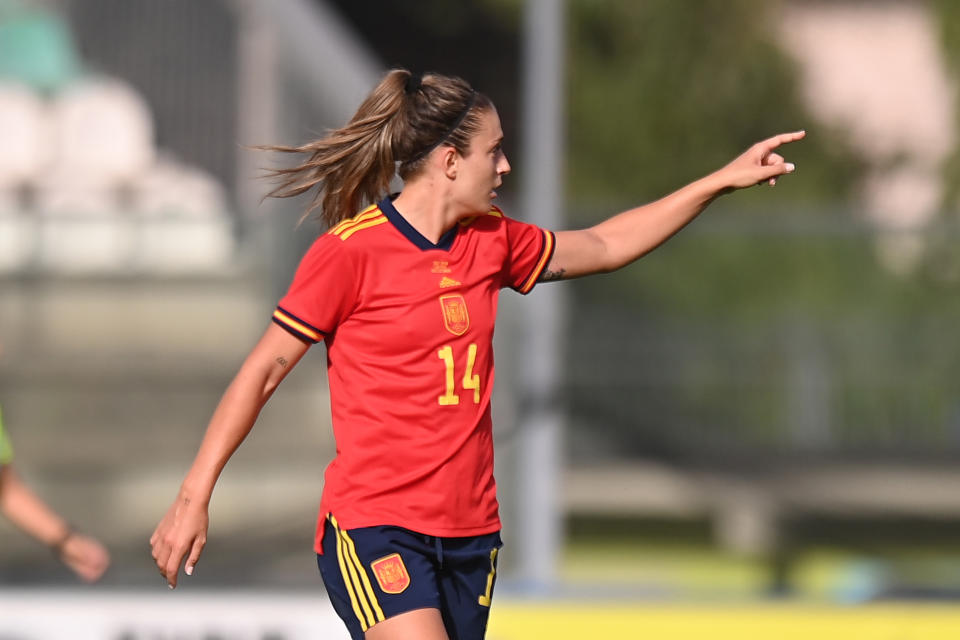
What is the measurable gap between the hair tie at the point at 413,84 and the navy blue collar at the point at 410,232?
0.23m

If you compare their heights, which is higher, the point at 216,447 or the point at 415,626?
the point at 216,447

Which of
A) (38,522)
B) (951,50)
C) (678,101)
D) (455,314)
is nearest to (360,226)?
(455,314)

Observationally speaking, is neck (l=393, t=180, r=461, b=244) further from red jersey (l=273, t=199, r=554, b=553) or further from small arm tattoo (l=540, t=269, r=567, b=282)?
small arm tattoo (l=540, t=269, r=567, b=282)

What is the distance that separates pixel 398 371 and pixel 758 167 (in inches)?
35.2

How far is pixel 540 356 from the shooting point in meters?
6.38

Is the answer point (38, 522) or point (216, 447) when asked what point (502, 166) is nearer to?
point (216, 447)

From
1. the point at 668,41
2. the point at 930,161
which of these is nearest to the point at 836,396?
the point at 668,41

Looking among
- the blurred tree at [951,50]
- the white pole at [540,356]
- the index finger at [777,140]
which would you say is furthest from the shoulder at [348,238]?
the blurred tree at [951,50]

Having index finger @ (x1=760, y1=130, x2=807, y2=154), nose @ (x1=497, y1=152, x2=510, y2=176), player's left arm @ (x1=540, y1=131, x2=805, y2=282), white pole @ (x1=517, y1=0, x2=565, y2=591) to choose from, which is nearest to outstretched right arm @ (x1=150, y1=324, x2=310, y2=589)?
nose @ (x1=497, y1=152, x2=510, y2=176)

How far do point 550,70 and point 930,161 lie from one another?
29.7 ft

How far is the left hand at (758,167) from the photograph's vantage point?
320cm

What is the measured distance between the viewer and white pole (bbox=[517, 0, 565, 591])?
6254 millimetres

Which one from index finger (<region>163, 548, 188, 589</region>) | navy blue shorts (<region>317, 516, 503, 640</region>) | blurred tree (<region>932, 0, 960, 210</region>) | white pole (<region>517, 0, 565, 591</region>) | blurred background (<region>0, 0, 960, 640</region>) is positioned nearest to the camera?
index finger (<region>163, 548, 188, 589</region>)

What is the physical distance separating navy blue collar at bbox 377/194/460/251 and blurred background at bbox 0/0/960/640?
2130 mm
